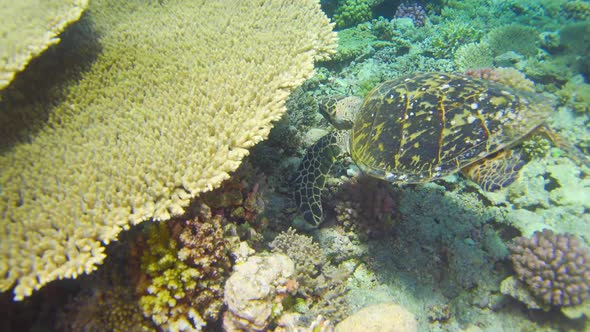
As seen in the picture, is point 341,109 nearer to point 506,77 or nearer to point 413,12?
point 506,77

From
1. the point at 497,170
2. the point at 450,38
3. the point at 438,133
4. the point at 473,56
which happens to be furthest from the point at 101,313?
the point at 450,38

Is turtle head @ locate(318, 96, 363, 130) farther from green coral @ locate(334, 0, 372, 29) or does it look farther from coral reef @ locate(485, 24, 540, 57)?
coral reef @ locate(485, 24, 540, 57)

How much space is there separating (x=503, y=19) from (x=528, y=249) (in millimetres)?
9130

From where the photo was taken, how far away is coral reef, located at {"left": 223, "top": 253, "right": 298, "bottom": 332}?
7.36 ft

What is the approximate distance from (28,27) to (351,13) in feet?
25.5

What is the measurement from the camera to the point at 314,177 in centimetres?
369

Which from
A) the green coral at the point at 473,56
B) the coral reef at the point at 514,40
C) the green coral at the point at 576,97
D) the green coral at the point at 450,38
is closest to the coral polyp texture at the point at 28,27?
the green coral at the point at 473,56

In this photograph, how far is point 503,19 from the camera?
31.3ft

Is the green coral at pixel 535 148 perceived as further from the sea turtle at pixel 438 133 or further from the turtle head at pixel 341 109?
the turtle head at pixel 341 109

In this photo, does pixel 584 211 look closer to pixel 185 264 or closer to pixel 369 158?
pixel 369 158

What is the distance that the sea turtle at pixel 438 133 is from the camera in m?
2.87

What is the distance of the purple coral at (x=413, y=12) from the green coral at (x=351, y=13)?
1.05 meters

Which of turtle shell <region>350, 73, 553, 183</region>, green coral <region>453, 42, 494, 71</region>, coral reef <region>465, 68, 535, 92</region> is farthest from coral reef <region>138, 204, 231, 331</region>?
green coral <region>453, 42, 494, 71</region>

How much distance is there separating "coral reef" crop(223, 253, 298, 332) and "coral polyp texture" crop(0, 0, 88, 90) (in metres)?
2.04
